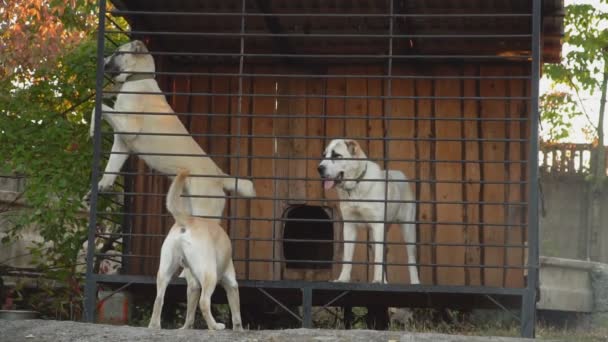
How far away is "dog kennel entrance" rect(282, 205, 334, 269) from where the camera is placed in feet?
43.3

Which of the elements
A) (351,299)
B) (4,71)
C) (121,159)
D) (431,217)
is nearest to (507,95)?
(431,217)

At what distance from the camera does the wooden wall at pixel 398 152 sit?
1212cm

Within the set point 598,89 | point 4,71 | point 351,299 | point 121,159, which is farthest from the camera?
point 598,89

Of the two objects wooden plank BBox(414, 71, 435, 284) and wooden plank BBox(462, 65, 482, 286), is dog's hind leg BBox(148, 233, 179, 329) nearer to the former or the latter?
wooden plank BBox(414, 71, 435, 284)

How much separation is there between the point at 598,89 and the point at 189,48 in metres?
8.08

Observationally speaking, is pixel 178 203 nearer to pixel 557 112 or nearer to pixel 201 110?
pixel 201 110

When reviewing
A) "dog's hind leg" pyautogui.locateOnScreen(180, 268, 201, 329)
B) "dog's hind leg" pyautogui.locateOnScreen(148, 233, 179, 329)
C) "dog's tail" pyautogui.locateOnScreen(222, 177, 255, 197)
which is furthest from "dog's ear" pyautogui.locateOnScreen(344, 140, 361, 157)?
"dog's hind leg" pyautogui.locateOnScreen(148, 233, 179, 329)

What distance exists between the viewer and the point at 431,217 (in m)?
12.2

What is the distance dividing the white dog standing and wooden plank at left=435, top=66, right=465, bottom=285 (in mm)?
2212

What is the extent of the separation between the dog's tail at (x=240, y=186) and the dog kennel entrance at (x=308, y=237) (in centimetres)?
192

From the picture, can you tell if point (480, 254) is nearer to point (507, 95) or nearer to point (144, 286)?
point (507, 95)

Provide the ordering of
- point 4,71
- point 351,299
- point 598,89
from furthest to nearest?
point 598,89 < point 4,71 < point 351,299

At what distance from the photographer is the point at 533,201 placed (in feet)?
33.4

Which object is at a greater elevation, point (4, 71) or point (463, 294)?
point (4, 71)
